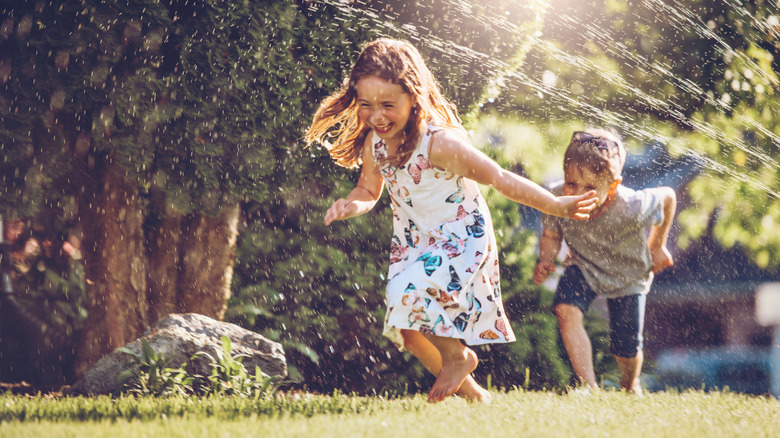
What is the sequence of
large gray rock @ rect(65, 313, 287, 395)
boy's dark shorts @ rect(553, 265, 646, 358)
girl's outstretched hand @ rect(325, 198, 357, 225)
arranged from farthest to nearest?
boy's dark shorts @ rect(553, 265, 646, 358), large gray rock @ rect(65, 313, 287, 395), girl's outstretched hand @ rect(325, 198, 357, 225)

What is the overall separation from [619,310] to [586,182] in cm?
77

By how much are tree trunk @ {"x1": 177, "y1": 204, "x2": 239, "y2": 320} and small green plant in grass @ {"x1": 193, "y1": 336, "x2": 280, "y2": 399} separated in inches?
27.2

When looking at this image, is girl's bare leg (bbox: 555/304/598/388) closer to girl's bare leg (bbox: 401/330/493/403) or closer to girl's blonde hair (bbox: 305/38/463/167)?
girl's bare leg (bbox: 401/330/493/403)

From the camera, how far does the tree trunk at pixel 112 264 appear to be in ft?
13.7

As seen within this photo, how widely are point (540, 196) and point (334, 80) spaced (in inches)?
60.7

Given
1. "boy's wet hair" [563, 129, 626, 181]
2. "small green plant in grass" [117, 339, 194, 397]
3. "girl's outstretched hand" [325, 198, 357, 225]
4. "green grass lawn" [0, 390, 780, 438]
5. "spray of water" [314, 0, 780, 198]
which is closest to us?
"green grass lawn" [0, 390, 780, 438]

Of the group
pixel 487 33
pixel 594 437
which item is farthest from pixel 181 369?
pixel 487 33

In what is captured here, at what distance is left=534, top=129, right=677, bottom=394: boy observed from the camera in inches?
160

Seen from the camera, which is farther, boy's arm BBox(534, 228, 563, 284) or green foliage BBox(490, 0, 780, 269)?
green foliage BBox(490, 0, 780, 269)

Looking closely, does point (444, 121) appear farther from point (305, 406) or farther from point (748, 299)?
point (748, 299)

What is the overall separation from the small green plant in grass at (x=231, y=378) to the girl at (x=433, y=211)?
823 millimetres

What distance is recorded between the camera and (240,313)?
4559mm

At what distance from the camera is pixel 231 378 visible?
3654mm

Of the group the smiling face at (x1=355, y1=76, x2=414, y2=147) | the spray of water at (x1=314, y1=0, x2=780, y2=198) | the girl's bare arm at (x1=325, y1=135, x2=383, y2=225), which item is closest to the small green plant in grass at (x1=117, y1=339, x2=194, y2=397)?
the girl's bare arm at (x1=325, y1=135, x2=383, y2=225)
